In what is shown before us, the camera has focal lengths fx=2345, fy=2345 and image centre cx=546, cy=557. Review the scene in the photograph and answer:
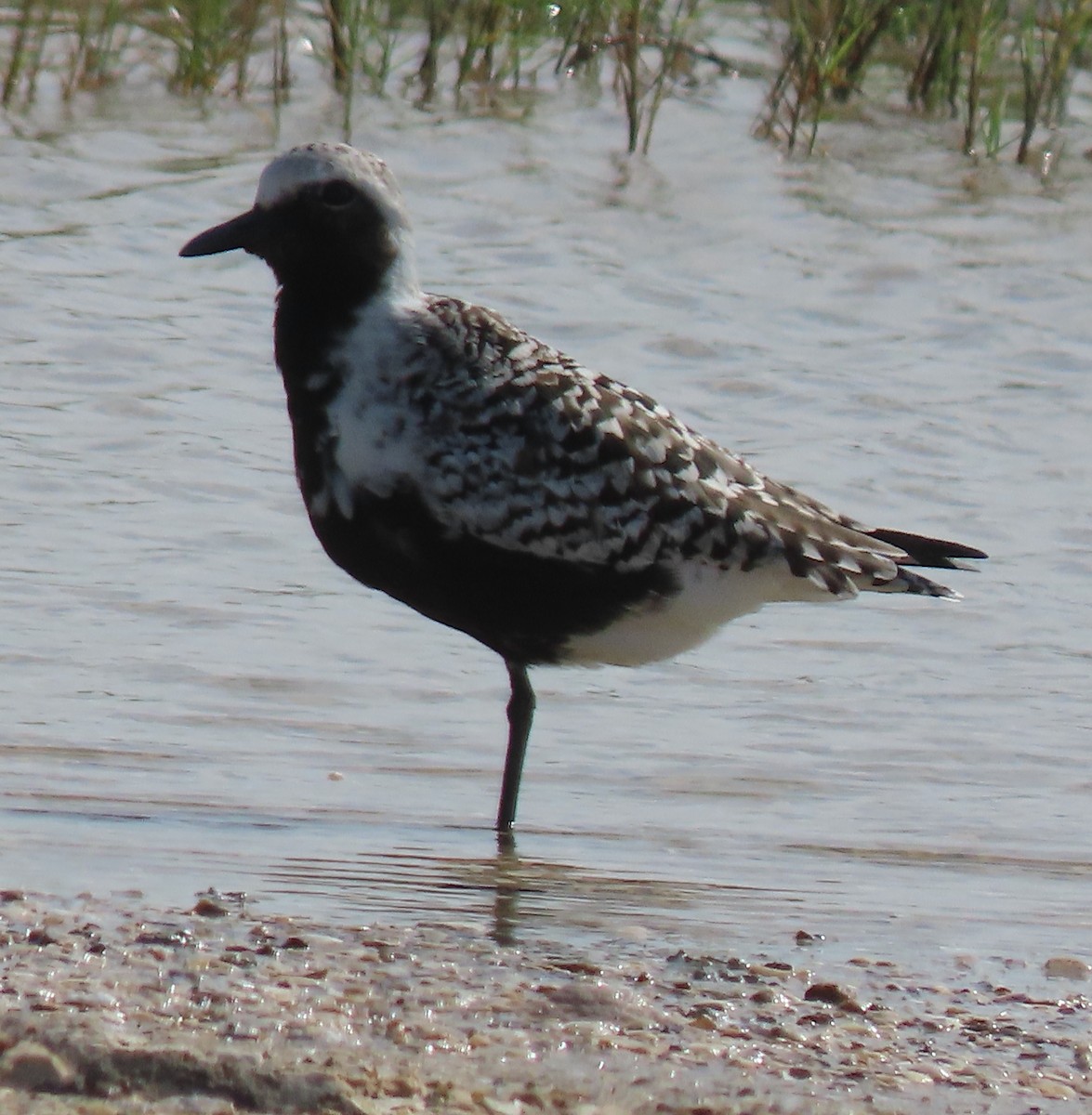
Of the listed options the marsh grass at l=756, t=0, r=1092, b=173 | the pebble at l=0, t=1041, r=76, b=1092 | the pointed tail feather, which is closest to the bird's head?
the pointed tail feather

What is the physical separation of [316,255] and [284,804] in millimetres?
1405

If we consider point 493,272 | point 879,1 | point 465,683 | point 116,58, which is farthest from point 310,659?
point 879,1

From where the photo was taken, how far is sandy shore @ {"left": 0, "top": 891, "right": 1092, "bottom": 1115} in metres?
3.66

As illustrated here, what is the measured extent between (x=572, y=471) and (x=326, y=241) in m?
0.87

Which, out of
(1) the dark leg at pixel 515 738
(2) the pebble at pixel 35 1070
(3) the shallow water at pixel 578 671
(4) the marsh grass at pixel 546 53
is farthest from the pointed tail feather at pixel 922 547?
(4) the marsh grass at pixel 546 53

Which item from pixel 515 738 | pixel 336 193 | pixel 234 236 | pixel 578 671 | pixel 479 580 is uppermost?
pixel 336 193

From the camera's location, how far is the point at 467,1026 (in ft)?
13.7

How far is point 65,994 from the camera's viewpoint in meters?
4.03

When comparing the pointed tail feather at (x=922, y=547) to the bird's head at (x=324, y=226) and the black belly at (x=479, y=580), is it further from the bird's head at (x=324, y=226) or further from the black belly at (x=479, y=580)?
the bird's head at (x=324, y=226)

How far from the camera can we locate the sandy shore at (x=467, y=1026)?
366 centimetres

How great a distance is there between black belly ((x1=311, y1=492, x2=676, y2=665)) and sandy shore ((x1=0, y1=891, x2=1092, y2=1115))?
1138 mm

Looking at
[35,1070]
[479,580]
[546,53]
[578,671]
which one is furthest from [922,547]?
[546,53]

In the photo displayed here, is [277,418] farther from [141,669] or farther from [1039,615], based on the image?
[1039,615]

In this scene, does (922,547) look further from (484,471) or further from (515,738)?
(484,471)
